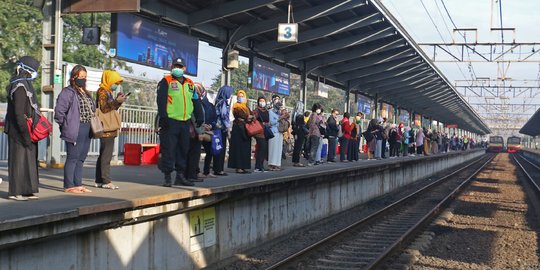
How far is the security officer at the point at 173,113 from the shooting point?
873 cm

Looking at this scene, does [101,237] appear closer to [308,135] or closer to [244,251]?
[244,251]

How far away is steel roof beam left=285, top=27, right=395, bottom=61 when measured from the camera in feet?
69.1

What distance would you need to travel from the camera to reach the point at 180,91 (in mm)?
8836

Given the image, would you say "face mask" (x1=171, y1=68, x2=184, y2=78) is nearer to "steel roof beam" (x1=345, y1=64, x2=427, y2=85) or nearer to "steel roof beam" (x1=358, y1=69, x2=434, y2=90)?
"steel roof beam" (x1=345, y1=64, x2=427, y2=85)

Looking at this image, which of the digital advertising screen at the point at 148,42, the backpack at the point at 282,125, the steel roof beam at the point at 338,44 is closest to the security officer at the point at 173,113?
the digital advertising screen at the point at 148,42

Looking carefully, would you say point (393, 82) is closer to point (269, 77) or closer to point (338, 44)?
point (338, 44)

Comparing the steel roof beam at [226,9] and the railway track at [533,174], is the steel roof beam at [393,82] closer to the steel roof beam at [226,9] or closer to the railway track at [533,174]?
the railway track at [533,174]

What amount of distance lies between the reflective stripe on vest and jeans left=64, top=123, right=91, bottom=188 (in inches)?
45.3

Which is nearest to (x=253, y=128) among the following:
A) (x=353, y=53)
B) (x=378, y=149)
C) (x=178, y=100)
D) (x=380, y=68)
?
(x=178, y=100)

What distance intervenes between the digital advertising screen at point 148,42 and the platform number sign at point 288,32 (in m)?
2.21

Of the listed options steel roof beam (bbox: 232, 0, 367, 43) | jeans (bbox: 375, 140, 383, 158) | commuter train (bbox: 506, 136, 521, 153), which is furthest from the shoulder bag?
commuter train (bbox: 506, 136, 521, 153)

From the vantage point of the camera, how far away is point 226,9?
16203mm

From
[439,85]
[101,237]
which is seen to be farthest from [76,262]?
[439,85]

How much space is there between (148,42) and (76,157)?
7.14 m
